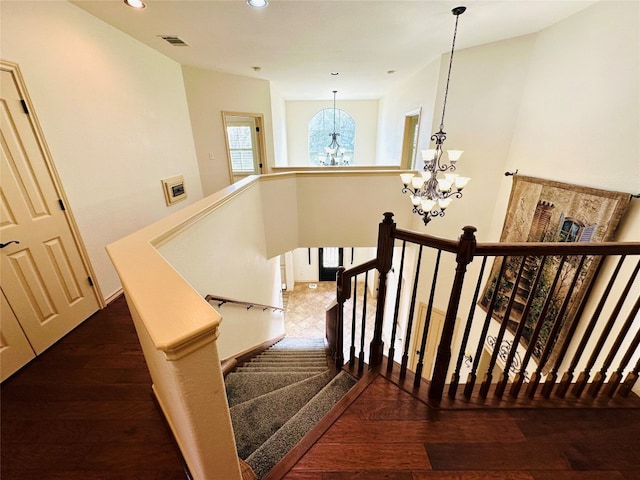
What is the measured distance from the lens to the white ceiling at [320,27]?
2439mm

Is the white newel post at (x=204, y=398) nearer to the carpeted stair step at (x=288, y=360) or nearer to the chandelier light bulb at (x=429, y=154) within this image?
the carpeted stair step at (x=288, y=360)

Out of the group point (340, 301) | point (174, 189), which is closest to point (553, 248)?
point (340, 301)

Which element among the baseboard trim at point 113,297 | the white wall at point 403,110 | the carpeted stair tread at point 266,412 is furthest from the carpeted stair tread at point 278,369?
the white wall at point 403,110

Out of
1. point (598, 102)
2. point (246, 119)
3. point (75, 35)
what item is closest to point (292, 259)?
point (246, 119)

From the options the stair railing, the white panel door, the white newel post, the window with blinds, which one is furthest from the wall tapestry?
the window with blinds

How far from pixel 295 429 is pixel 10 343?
199 cm

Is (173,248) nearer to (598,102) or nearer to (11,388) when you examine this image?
(11,388)

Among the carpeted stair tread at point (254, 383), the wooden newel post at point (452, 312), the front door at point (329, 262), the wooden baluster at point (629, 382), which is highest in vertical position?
the wooden newel post at point (452, 312)

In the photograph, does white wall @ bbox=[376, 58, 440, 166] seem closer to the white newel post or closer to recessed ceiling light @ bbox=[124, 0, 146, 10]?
recessed ceiling light @ bbox=[124, 0, 146, 10]

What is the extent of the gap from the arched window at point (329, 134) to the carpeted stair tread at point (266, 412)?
23.5 feet

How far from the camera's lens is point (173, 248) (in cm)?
158

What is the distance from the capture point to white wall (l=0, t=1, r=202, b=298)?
196 centimetres

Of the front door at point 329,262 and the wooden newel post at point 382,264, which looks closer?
the wooden newel post at point 382,264

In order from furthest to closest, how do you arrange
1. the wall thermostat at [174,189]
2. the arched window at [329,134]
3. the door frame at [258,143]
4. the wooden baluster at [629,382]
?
the arched window at [329,134] < the door frame at [258,143] < the wall thermostat at [174,189] < the wooden baluster at [629,382]
